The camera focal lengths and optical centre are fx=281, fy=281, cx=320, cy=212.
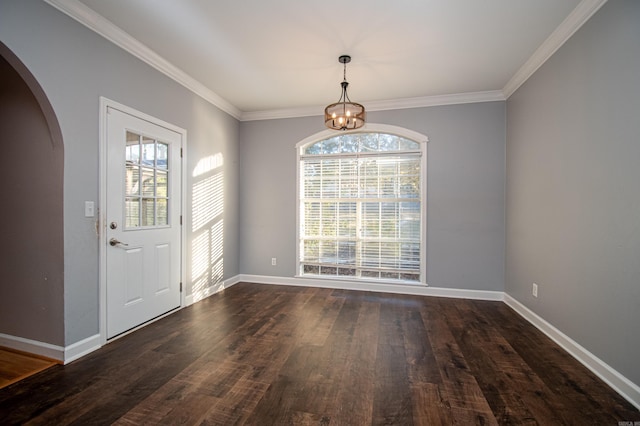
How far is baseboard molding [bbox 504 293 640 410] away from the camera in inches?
69.8

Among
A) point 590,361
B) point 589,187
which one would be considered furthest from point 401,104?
point 590,361

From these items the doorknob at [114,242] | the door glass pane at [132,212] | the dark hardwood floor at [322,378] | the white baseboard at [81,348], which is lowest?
the dark hardwood floor at [322,378]

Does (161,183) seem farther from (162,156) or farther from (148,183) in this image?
(162,156)

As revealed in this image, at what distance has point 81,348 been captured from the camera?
2.26 metres

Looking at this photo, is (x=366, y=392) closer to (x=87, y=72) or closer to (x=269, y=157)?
(x=87, y=72)

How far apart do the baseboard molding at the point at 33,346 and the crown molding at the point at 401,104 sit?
3.66 meters

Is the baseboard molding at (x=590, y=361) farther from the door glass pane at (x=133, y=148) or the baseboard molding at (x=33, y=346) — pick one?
the door glass pane at (x=133, y=148)

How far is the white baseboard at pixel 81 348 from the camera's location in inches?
85.5

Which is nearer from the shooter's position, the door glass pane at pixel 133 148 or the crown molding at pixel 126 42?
the crown molding at pixel 126 42

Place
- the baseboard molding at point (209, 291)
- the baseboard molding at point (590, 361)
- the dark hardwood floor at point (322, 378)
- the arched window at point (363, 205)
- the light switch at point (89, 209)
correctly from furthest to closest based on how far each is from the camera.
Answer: the arched window at point (363, 205) < the baseboard molding at point (209, 291) < the light switch at point (89, 209) < the baseboard molding at point (590, 361) < the dark hardwood floor at point (322, 378)

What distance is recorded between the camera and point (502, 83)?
3.50 metres

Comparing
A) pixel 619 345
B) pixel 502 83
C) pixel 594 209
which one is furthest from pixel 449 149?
pixel 619 345

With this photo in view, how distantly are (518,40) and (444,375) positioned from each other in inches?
118

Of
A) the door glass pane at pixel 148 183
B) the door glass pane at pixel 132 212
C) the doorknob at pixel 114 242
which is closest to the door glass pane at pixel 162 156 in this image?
the door glass pane at pixel 148 183
